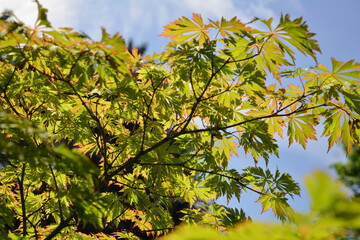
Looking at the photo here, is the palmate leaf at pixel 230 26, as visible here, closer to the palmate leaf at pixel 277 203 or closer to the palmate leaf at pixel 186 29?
the palmate leaf at pixel 186 29

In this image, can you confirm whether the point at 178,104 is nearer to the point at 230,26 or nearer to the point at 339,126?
the point at 230,26

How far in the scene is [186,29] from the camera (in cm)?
195

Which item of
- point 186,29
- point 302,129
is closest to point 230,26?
point 186,29

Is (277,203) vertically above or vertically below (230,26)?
below

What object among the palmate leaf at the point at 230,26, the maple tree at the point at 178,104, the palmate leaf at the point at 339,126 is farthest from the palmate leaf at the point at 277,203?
the palmate leaf at the point at 230,26

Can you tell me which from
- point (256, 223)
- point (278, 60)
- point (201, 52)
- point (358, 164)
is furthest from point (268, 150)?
point (358, 164)

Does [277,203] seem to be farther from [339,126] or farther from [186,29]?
[186,29]

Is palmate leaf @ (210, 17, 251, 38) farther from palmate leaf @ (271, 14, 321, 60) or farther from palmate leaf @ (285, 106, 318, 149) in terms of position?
palmate leaf @ (285, 106, 318, 149)

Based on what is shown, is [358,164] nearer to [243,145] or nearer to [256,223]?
[243,145]

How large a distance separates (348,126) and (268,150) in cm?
59

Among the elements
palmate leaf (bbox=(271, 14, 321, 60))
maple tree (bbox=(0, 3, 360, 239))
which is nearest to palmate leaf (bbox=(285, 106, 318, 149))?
maple tree (bbox=(0, 3, 360, 239))

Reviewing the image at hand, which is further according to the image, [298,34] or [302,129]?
[302,129]

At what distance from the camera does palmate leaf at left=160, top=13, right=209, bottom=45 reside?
1.90 meters

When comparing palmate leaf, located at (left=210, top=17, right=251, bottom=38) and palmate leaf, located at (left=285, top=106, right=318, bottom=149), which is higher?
palmate leaf, located at (left=210, top=17, right=251, bottom=38)
